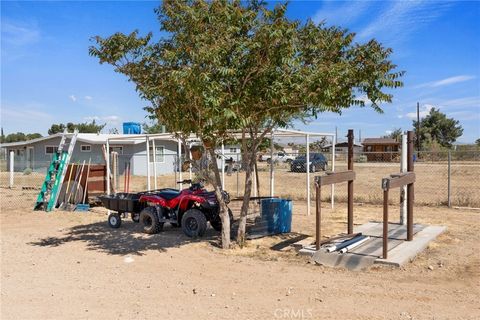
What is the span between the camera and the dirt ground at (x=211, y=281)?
4.99 metres

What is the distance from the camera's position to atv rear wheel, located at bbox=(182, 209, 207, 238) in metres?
9.23

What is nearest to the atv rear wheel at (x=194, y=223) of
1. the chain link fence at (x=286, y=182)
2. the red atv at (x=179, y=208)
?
the red atv at (x=179, y=208)

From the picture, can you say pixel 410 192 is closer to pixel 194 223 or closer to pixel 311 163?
pixel 194 223

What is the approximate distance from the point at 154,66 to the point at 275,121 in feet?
7.90

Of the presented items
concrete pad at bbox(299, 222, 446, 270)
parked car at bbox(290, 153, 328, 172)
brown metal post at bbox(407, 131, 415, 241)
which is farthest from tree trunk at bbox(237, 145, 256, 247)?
parked car at bbox(290, 153, 328, 172)

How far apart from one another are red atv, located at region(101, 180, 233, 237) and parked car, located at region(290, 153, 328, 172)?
1978 centimetres

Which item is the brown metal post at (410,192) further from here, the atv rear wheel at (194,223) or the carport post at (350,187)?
the atv rear wheel at (194,223)

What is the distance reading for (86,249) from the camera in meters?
8.56

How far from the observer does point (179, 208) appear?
31.8 ft

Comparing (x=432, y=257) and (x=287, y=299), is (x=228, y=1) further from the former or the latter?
(x=432, y=257)

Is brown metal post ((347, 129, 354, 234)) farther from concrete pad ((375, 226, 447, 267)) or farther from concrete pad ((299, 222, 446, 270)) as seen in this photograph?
concrete pad ((375, 226, 447, 267))

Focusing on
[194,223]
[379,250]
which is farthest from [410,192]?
[194,223]

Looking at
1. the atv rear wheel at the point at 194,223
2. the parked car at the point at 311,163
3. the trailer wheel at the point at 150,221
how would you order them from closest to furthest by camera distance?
the atv rear wheel at the point at 194,223, the trailer wheel at the point at 150,221, the parked car at the point at 311,163

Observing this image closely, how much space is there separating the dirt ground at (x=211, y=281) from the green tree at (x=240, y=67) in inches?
92.8
